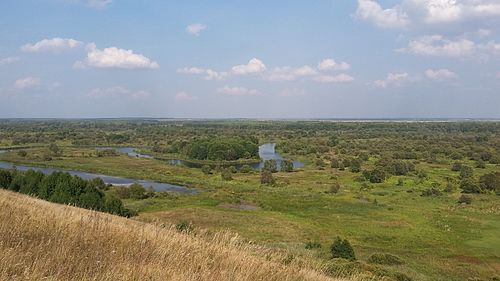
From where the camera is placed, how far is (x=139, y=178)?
7981cm

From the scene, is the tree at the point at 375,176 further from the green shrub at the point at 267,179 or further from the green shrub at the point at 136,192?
the green shrub at the point at 136,192

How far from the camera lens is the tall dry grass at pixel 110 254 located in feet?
18.4

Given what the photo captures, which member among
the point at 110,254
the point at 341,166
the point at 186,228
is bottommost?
the point at 341,166

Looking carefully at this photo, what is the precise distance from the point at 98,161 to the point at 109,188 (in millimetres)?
37413

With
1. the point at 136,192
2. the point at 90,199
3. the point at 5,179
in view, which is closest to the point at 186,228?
the point at 90,199

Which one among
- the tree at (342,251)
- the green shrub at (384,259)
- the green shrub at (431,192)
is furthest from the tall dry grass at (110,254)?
the green shrub at (431,192)

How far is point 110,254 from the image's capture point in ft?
22.2

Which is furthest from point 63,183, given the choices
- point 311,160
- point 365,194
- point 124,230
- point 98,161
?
point 311,160

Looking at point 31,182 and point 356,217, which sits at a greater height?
point 31,182

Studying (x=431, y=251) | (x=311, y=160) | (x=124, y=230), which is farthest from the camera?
(x=311, y=160)

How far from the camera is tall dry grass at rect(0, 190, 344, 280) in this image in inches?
220

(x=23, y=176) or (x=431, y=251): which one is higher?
(x=23, y=176)

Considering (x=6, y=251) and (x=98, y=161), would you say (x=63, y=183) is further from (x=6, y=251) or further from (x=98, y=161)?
(x=98, y=161)

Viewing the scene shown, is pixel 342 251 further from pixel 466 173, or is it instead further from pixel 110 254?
pixel 466 173
